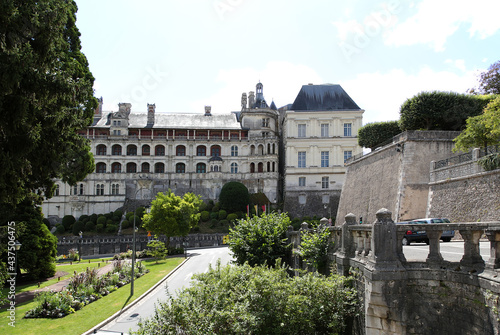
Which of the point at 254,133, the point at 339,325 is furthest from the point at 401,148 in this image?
the point at 254,133

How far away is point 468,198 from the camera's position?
2039 centimetres

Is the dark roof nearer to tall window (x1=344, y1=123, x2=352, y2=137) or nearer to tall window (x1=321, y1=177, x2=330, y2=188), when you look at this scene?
tall window (x1=344, y1=123, x2=352, y2=137)

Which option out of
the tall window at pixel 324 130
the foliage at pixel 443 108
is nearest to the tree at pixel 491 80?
the foliage at pixel 443 108

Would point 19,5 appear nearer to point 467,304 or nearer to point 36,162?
point 36,162

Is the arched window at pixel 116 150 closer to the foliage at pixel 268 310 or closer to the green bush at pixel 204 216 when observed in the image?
the green bush at pixel 204 216

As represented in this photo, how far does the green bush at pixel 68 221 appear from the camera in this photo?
57.4 metres

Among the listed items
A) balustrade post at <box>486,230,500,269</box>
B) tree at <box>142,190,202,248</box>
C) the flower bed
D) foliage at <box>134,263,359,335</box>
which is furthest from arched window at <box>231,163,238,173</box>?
balustrade post at <box>486,230,500,269</box>

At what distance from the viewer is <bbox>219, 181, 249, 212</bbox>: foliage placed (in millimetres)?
56344

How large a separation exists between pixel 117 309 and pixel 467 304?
15.9m

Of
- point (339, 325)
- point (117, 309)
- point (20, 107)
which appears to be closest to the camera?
point (339, 325)

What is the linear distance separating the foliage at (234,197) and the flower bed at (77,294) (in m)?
29.7

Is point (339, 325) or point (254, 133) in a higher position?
point (254, 133)

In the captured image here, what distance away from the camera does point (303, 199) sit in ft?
189

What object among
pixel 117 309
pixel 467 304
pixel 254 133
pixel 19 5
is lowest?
pixel 117 309
